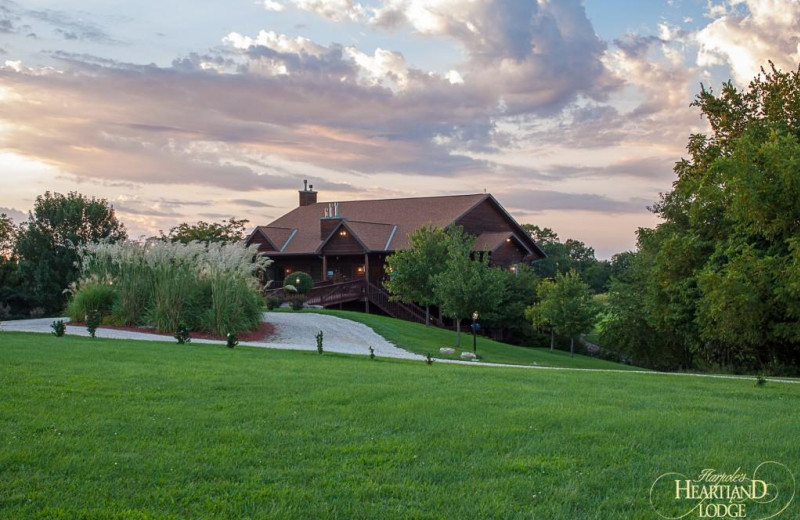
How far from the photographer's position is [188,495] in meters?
4.66

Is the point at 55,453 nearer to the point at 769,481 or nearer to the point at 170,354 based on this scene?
the point at 769,481

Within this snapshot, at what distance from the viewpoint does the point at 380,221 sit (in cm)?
4238

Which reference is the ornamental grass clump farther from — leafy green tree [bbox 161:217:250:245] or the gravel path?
leafy green tree [bbox 161:217:250:245]

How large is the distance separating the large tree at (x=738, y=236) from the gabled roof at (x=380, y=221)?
13885 millimetres

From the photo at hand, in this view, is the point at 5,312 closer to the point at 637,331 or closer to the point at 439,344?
the point at 439,344

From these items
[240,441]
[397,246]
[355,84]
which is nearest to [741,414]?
[240,441]

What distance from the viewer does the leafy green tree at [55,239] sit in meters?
33.2

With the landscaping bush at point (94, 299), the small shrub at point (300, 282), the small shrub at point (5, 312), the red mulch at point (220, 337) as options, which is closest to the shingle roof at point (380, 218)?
the small shrub at point (300, 282)

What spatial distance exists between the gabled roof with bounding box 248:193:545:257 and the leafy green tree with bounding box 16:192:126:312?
406 inches

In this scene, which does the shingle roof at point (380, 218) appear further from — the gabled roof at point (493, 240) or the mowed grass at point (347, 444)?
the mowed grass at point (347, 444)

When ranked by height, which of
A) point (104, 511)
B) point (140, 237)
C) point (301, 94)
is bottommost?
point (104, 511)

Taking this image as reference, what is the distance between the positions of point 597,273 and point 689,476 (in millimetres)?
51122

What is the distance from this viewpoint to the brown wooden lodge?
119 ft

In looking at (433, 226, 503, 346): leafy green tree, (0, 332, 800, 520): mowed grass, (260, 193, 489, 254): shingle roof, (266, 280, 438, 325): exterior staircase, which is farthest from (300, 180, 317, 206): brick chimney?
(0, 332, 800, 520): mowed grass
